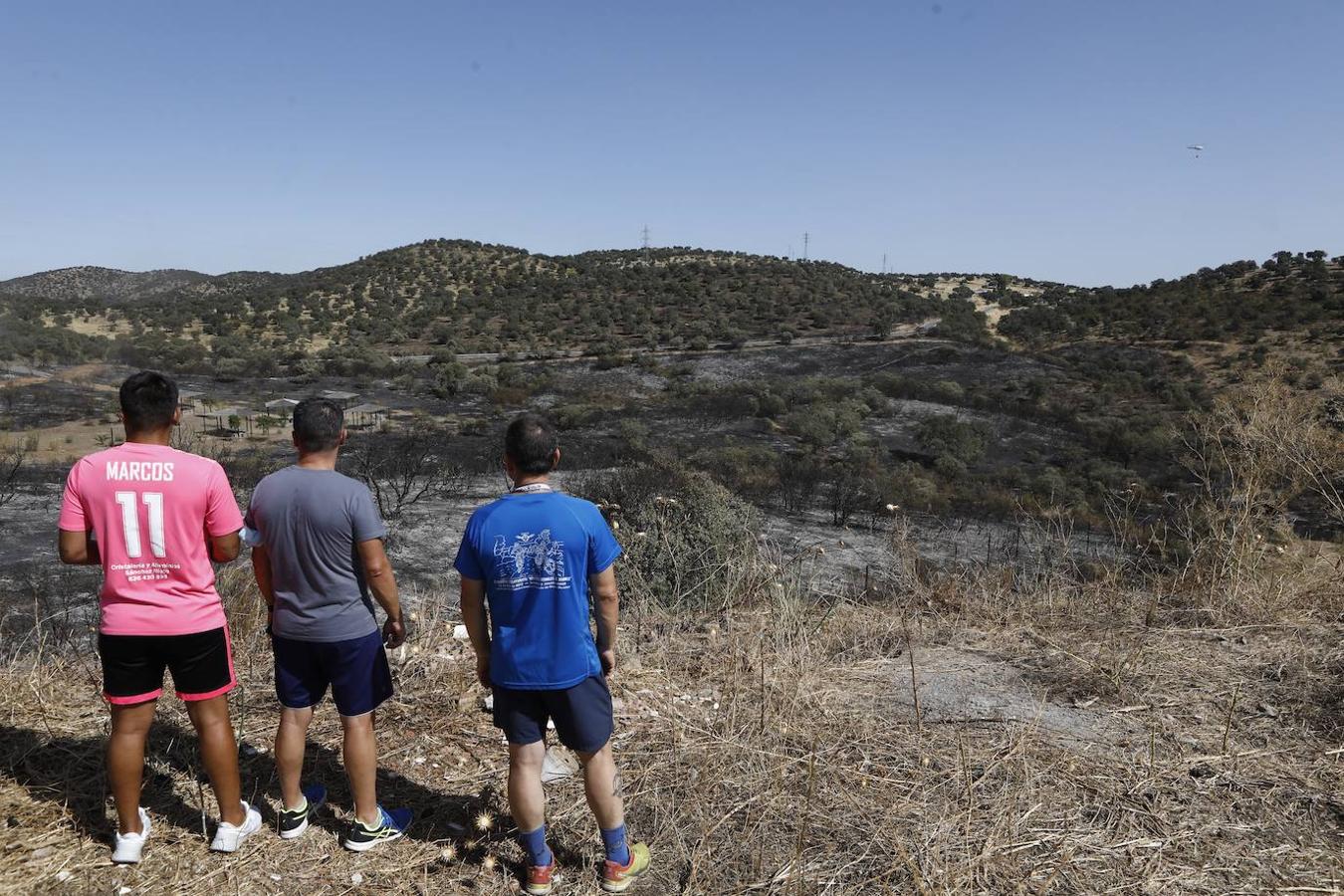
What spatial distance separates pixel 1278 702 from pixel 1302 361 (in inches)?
1179

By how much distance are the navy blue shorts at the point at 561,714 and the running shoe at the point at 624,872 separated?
1.48 feet

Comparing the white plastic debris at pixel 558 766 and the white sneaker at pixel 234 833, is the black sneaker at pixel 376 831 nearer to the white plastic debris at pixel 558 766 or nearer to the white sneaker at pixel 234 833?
the white sneaker at pixel 234 833

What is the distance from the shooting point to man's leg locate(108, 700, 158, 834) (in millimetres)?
2580

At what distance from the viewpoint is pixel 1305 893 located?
2598 mm

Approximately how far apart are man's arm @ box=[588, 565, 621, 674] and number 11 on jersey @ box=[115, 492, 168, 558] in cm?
135

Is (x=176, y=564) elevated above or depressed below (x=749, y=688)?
above

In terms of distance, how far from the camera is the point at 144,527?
98.0 inches

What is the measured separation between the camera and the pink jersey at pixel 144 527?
248 centimetres

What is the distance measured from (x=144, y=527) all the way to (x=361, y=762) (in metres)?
1.04

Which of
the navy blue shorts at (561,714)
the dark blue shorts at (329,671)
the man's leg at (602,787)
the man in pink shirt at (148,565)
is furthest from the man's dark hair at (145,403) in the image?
the man's leg at (602,787)

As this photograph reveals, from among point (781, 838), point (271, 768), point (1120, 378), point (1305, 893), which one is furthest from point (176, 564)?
point (1120, 378)

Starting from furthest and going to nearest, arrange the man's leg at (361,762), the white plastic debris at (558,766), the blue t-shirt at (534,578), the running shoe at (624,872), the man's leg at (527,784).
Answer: the white plastic debris at (558,766) < the man's leg at (361,762) < the running shoe at (624,872) < the man's leg at (527,784) < the blue t-shirt at (534,578)

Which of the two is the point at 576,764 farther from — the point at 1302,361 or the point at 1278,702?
the point at 1302,361

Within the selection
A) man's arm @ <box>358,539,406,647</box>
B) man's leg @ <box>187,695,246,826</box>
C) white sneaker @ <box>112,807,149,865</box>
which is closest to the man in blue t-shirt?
man's arm @ <box>358,539,406,647</box>
